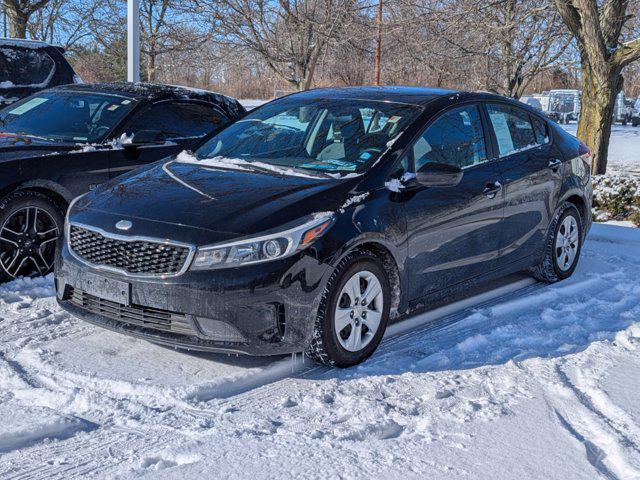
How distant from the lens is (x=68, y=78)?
10.2 metres

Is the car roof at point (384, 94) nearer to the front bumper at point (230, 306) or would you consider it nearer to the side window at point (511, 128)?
the side window at point (511, 128)

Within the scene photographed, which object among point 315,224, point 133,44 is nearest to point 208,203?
point 315,224

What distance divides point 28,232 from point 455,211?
10.4ft

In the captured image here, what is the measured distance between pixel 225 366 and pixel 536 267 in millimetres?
3192

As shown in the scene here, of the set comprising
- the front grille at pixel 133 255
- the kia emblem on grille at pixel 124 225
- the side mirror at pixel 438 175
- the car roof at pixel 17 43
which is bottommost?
the front grille at pixel 133 255

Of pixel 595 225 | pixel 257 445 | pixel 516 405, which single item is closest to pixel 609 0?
pixel 595 225

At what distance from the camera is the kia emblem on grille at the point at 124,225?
14.6 ft

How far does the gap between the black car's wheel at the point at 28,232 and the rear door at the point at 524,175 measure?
338 cm

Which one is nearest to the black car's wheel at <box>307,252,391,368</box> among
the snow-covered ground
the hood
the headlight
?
the snow-covered ground

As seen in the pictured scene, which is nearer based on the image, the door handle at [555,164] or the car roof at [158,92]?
the door handle at [555,164]

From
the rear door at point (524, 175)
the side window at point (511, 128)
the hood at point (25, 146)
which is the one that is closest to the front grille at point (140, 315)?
the hood at point (25, 146)

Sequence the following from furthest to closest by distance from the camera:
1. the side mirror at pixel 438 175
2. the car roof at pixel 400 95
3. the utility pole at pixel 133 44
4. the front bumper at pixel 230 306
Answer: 1. the utility pole at pixel 133 44
2. the car roof at pixel 400 95
3. the side mirror at pixel 438 175
4. the front bumper at pixel 230 306

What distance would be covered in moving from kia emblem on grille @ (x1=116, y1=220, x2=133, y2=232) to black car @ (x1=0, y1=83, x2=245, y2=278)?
5.36 ft

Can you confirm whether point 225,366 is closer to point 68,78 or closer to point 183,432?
point 183,432
